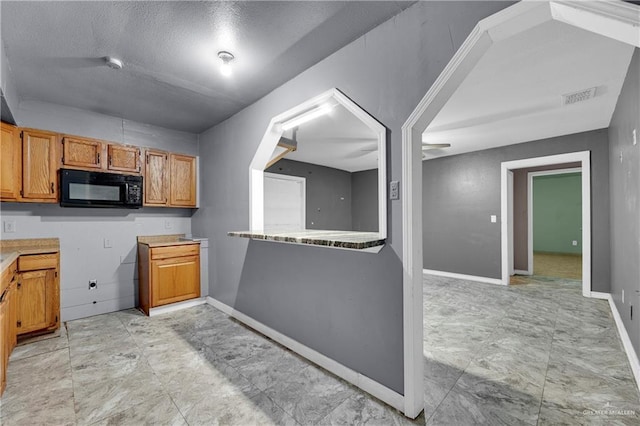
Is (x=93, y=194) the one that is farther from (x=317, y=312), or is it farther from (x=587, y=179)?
(x=587, y=179)

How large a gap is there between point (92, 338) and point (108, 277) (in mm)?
989

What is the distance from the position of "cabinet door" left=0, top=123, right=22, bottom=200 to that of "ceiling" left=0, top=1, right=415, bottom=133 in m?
0.44

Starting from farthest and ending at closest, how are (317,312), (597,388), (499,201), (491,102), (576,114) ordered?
(499,201) → (576,114) → (491,102) → (317,312) → (597,388)

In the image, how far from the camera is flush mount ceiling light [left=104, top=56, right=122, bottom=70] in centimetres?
220

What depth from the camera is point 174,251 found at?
3.54m

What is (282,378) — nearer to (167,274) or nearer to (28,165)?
(167,274)

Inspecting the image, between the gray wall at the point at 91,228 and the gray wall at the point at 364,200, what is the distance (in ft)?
14.9

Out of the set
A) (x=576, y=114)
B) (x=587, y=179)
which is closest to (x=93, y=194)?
(x=576, y=114)

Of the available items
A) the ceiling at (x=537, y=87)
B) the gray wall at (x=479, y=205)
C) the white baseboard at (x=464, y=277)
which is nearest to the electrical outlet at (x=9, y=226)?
the ceiling at (x=537, y=87)

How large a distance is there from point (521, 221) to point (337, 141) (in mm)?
4429

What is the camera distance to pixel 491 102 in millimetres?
3047

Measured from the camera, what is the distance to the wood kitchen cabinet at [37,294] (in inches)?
101

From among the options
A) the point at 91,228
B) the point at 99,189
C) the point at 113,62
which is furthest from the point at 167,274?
the point at 113,62

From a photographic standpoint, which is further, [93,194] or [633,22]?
[93,194]
